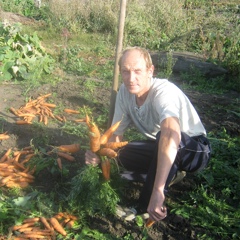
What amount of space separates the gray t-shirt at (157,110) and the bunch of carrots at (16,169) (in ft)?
2.94

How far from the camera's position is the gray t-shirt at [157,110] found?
8.77 ft

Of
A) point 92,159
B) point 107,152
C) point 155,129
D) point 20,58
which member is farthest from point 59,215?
point 20,58

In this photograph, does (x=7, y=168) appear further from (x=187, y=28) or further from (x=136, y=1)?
(x=136, y=1)

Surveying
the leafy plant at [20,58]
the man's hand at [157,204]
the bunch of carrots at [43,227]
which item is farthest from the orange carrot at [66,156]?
the leafy plant at [20,58]

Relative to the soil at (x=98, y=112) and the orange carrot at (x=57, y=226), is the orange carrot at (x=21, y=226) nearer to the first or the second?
the orange carrot at (x=57, y=226)

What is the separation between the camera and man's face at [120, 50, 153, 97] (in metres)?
2.75

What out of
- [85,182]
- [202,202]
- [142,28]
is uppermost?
[142,28]

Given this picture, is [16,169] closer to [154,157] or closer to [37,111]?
[37,111]

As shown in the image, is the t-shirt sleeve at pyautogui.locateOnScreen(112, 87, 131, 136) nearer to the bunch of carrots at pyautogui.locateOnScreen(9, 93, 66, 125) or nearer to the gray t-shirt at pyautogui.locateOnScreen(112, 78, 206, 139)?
the gray t-shirt at pyautogui.locateOnScreen(112, 78, 206, 139)

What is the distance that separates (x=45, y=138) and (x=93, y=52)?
12.1ft

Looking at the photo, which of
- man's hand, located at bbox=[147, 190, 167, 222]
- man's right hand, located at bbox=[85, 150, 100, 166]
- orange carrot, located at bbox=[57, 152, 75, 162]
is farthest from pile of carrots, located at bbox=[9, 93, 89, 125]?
man's hand, located at bbox=[147, 190, 167, 222]

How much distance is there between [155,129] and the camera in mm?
3074

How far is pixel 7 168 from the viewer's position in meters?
3.47

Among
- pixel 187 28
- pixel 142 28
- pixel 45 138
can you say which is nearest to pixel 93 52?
pixel 142 28
